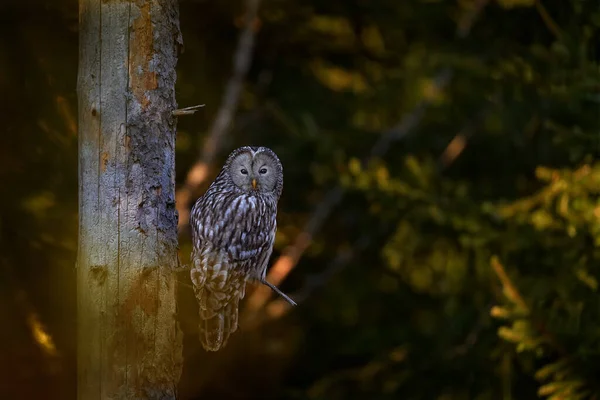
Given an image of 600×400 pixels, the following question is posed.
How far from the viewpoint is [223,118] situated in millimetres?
7113

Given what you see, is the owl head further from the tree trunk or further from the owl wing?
the tree trunk

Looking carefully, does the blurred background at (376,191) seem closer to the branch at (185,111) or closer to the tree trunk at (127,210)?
the tree trunk at (127,210)

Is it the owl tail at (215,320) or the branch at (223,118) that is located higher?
the owl tail at (215,320)

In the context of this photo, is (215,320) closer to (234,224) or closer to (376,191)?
(234,224)

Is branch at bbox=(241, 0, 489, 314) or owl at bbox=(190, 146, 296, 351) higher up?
owl at bbox=(190, 146, 296, 351)

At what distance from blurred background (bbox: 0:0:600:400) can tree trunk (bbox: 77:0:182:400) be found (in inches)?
47.7

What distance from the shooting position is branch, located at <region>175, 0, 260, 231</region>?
6727 millimetres

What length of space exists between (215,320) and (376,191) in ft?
9.83

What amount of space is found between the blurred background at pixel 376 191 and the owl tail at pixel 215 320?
106 centimetres

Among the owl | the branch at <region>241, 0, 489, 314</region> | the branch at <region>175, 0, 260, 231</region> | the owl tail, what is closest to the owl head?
the owl

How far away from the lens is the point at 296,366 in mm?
8867

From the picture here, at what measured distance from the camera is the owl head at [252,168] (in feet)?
11.5

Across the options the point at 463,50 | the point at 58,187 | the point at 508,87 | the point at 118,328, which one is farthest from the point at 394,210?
the point at 118,328

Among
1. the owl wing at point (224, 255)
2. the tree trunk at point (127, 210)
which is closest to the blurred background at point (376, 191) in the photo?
the owl wing at point (224, 255)
